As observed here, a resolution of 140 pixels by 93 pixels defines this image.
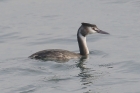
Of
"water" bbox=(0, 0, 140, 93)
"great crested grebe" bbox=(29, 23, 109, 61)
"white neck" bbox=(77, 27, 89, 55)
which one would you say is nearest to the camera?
"water" bbox=(0, 0, 140, 93)

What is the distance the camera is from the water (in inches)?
607

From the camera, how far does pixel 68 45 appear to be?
68.3 ft

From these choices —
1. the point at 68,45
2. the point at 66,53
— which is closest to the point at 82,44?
the point at 66,53

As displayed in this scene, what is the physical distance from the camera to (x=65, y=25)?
24.2 m

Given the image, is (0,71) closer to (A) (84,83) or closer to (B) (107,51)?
(A) (84,83)

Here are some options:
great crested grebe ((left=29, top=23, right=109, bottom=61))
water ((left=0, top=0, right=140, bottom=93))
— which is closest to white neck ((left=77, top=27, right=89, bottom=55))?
great crested grebe ((left=29, top=23, right=109, bottom=61))

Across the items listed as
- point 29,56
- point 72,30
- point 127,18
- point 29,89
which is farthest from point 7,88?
point 127,18

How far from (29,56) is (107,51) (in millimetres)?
2374

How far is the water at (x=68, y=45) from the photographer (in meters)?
15.4

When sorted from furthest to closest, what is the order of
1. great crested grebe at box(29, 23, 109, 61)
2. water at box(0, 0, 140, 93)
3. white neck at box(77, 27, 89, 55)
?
white neck at box(77, 27, 89, 55) < great crested grebe at box(29, 23, 109, 61) < water at box(0, 0, 140, 93)

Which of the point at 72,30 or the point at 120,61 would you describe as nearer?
the point at 120,61

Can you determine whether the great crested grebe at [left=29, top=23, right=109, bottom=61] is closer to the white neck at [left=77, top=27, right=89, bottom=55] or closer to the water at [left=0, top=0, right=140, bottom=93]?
the white neck at [left=77, top=27, right=89, bottom=55]

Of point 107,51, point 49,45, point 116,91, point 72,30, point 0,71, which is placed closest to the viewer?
point 116,91

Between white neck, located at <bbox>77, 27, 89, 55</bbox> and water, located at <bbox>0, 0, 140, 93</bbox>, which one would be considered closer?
water, located at <bbox>0, 0, 140, 93</bbox>
